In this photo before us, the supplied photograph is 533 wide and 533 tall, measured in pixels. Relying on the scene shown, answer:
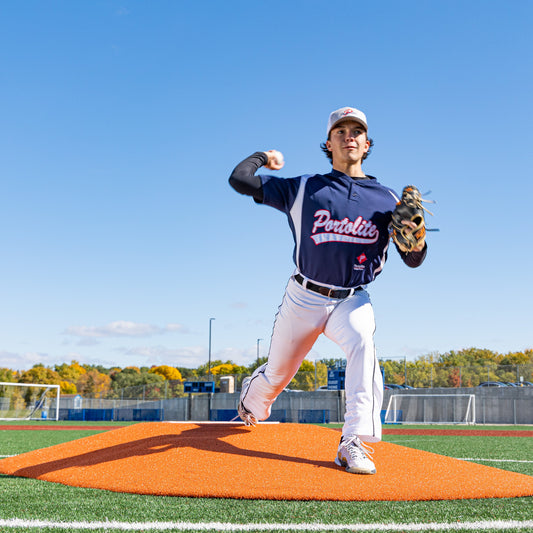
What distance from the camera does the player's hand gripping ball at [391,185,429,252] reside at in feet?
13.2

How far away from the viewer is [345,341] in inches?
167

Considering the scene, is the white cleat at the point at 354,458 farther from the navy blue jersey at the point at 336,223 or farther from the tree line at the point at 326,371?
the tree line at the point at 326,371

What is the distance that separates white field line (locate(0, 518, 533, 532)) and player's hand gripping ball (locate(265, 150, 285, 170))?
279 cm

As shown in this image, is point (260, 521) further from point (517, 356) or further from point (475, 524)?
point (517, 356)

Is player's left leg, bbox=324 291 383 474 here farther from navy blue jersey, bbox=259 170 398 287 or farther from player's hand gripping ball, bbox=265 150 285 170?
player's hand gripping ball, bbox=265 150 285 170

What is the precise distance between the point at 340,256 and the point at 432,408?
30.2m

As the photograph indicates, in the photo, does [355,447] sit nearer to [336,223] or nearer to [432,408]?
[336,223]

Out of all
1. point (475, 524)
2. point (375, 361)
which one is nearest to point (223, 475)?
point (375, 361)

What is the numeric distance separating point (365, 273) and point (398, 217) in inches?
22.4

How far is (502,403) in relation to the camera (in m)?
31.8

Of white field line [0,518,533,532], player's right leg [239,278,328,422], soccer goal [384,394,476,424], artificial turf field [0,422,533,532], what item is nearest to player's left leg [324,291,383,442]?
player's right leg [239,278,328,422]

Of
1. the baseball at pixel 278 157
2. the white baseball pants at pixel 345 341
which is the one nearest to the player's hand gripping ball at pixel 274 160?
the baseball at pixel 278 157

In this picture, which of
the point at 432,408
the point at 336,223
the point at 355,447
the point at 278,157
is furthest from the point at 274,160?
the point at 432,408

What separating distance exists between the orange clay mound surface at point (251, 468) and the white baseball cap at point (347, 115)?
2635 mm
